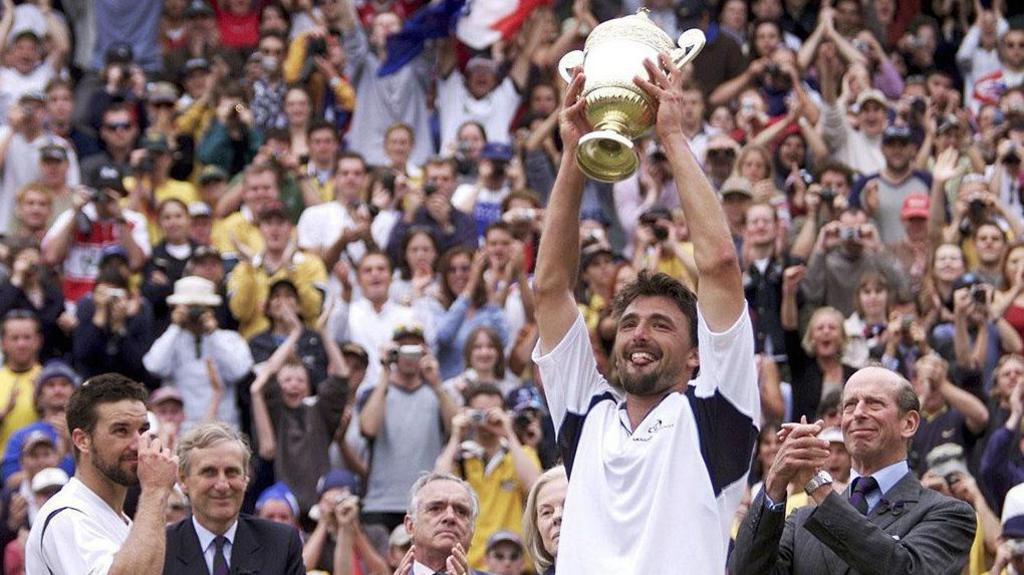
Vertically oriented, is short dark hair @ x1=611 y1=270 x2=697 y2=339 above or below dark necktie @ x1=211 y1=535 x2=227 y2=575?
above

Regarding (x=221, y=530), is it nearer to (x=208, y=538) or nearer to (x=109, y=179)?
(x=208, y=538)

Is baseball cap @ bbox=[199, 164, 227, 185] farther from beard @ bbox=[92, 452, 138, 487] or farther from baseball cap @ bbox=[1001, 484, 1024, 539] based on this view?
beard @ bbox=[92, 452, 138, 487]

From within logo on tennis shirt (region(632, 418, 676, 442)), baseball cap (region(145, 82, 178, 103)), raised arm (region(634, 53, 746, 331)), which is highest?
raised arm (region(634, 53, 746, 331))

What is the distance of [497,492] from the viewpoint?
465 inches

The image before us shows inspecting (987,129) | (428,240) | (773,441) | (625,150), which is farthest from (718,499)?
(987,129)

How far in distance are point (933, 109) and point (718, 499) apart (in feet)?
35.4

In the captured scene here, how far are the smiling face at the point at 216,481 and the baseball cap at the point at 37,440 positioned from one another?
14.9 feet

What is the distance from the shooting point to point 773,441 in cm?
1152

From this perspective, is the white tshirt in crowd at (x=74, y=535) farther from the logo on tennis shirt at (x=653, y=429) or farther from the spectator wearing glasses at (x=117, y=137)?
the spectator wearing glasses at (x=117, y=137)

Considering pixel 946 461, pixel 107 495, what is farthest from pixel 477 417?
pixel 107 495

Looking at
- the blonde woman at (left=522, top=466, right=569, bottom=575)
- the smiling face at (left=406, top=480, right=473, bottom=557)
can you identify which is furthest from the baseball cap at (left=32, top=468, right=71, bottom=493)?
the blonde woman at (left=522, top=466, right=569, bottom=575)

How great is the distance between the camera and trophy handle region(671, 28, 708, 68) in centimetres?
631

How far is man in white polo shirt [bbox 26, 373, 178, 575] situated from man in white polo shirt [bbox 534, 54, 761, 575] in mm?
1268

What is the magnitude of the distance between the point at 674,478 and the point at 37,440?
636cm
